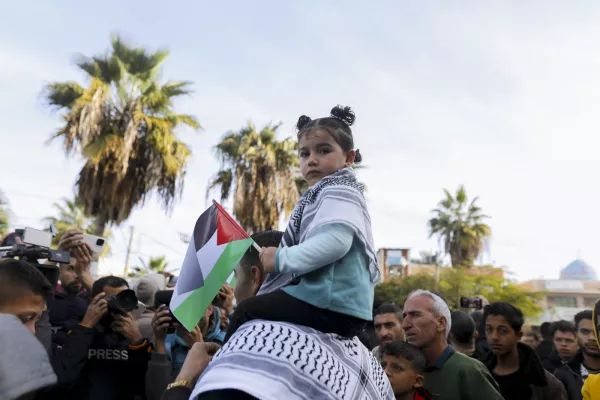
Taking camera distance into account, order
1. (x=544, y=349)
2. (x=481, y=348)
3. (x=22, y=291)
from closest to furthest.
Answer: (x=22, y=291) → (x=481, y=348) → (x=544, y=349)

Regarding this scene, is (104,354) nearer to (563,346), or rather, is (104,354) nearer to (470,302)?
(563,346)

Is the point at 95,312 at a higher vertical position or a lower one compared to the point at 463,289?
lower

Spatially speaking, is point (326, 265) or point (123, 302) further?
point (123, 302)

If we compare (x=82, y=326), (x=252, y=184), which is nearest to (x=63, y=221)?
(x=252, y=184)

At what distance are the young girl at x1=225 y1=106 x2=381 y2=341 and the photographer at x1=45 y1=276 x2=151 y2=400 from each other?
6.74 feet

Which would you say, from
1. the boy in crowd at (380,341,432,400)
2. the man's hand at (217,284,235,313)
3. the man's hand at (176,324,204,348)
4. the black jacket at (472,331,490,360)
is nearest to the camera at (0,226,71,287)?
the man's hand at (176,324,204,348)

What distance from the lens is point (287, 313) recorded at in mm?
1808

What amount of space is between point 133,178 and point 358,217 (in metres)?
13.9

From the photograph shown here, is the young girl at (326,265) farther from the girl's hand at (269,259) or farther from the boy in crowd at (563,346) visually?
the boy in crowd at (563,346)

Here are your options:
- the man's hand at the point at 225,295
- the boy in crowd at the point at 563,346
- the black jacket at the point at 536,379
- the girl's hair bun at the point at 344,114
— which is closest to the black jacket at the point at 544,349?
the boy in crowd at the point at 563,346

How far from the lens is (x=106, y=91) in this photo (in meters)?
15.0

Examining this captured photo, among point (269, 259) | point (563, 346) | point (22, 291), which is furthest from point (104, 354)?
point (563, 346)

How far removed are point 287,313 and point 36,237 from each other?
256cm

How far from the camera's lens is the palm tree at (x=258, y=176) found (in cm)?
1853
